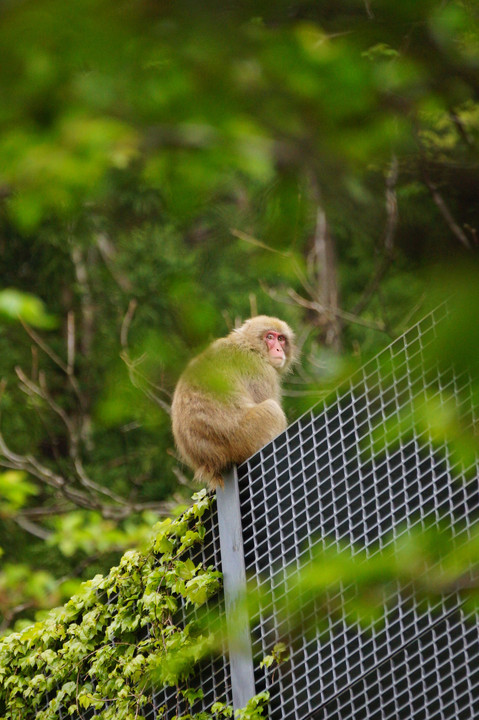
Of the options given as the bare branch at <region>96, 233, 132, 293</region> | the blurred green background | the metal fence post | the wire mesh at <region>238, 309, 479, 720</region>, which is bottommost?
the bare branch at <region>96, 233, 132, 293</region>

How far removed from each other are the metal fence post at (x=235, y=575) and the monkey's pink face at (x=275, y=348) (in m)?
2.85

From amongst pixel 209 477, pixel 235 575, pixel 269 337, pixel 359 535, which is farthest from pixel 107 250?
pixel 359 535

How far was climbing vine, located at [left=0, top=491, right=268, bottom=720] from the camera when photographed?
4.46 meters

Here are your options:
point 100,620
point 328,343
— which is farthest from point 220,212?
point 328,343

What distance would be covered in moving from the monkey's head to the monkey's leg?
3.90 ft

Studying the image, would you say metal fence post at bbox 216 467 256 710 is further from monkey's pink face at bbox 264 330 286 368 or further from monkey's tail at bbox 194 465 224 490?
monkey's pink face at bbox 264 330 286 368

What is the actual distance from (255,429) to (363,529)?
2.19m

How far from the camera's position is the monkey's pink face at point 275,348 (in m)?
7.42

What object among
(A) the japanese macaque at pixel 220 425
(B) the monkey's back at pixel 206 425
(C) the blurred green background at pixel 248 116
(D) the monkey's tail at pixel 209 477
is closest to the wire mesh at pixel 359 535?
(D) the monkey's tail at pixel 209 477

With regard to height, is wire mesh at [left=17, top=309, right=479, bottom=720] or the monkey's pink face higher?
wire mesh at [left=17, top=309, right=479, bottom=720]

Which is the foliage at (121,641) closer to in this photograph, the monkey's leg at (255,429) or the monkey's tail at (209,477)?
the monkey's tail at (209,477)

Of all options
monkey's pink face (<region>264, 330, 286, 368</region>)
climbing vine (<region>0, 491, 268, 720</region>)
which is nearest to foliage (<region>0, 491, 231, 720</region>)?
climbing vine (<region>0, 491, 268, 720</region>)

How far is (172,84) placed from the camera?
157 cm

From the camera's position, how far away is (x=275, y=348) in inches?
295
